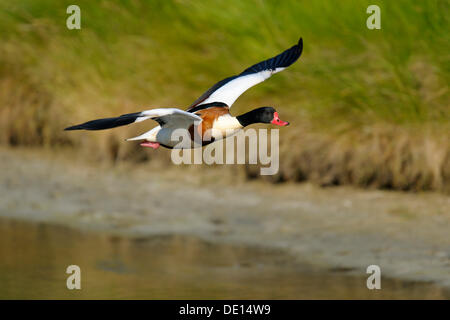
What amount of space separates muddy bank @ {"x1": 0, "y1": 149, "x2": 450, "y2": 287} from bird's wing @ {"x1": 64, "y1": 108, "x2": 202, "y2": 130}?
3887 millimetres

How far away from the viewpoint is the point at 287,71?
368 inches

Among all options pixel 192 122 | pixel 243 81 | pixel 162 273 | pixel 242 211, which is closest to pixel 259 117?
pixel 192 122

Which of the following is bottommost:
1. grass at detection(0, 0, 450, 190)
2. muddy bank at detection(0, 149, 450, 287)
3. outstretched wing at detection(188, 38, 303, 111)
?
muddy bank at detection(0, 149, 450, 287)

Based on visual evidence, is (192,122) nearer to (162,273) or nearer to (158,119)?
(158,119)

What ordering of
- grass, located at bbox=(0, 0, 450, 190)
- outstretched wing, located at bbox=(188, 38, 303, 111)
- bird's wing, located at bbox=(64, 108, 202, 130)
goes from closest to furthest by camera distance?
bird's wing, located at bbox=(64, 108, 202, 130) < outstretched wing, located at bbox=(188, 38, 303, 111) < grass, located at bbox=(0, 0, 450, 190)

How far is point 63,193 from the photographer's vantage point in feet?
34.7

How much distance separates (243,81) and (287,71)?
158 inches

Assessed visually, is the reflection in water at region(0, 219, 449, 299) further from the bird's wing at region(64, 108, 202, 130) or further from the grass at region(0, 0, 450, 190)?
the bird's wing at region(64, 108, 202, 130)

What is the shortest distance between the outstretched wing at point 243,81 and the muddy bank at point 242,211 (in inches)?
108

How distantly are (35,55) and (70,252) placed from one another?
3323 millimetres

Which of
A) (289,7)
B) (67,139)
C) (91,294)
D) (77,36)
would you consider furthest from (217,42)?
(91,294)

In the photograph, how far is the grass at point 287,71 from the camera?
8.92 meters

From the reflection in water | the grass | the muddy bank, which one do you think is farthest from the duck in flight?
the grass

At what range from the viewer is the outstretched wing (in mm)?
5059
